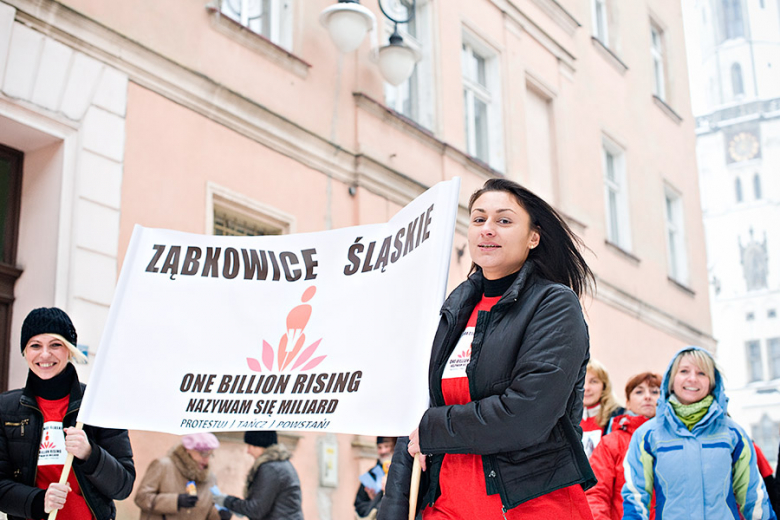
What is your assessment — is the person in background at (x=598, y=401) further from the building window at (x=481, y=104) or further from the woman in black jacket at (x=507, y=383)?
the building window at (x=481, y=104)

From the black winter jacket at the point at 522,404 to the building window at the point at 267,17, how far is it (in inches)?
284

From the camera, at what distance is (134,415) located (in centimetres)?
416

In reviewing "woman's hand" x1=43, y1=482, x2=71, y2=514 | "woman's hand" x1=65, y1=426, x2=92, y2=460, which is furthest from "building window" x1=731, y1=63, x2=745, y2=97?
"woman's hand" x1=43, y1=482, x2=71, y2=514

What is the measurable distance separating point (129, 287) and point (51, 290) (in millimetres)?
3027

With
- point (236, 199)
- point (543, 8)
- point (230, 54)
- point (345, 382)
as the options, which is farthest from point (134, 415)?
point (543, 8)

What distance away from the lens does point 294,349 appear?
4.14 metres

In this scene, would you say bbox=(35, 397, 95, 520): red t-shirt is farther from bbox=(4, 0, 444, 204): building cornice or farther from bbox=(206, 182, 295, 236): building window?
bbox=(206, 182, 295, 236): building window

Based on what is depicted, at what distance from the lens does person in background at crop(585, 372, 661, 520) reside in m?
5.45

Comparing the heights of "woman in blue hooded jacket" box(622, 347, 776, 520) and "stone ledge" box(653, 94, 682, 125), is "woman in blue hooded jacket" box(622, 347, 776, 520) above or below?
below

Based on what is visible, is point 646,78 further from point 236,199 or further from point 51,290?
point 51,290

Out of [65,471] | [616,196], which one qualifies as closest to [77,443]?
[65,471]

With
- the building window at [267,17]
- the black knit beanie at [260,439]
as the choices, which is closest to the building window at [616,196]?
the building window at [267,17]

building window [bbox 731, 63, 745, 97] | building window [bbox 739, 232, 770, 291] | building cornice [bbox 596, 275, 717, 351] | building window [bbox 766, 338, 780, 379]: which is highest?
building window [bbox 731, 63, 745, 97]

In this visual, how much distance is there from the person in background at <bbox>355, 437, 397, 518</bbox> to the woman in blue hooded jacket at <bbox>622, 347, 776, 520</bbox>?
3.17 meters
